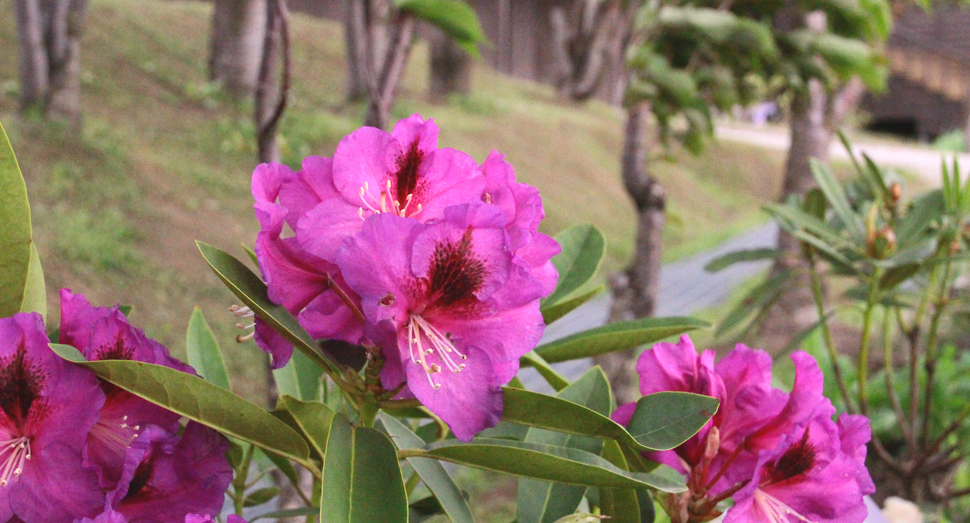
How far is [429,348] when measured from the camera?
0.43 m

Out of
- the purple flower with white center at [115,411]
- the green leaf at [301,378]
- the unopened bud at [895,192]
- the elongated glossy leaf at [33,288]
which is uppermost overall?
the elongated glossy leaf at [33,288]

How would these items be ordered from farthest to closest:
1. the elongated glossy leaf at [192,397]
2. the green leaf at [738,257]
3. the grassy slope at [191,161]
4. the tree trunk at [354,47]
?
the tree trunk at [354,47]
the grassy slope at [191,161]
the green leaf at [738,257]
the elongated glossy leaf at [192,397]

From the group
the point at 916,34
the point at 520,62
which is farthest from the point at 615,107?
the point at 916,34

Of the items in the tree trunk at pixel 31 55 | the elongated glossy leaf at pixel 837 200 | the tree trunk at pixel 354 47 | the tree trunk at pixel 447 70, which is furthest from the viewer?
the tree trunk at pixel 447 70

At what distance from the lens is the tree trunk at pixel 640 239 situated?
79.3 inches

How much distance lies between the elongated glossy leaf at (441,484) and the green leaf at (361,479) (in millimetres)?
29

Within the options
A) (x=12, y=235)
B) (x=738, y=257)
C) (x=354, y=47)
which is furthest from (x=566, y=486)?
(x=354, y=47)

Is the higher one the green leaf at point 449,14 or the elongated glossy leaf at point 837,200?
the green leaf at point 449,14

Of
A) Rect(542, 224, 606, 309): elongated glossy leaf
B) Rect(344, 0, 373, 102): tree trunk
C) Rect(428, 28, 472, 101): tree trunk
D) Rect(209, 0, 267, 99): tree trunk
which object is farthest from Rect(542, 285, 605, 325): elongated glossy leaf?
Rect(428, 28, 472, 101): tree trunk

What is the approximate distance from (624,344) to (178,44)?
4733 mm

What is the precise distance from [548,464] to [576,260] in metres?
0.25

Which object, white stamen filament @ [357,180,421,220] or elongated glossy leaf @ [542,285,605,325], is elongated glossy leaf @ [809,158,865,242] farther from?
white stamen filament @ [357,180,421,220]

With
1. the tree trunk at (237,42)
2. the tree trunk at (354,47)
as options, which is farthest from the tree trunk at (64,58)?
the tree trunk at (354,47)

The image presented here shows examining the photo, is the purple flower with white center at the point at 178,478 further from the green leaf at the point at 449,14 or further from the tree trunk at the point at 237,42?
the tree trunk at the point at 237,42
